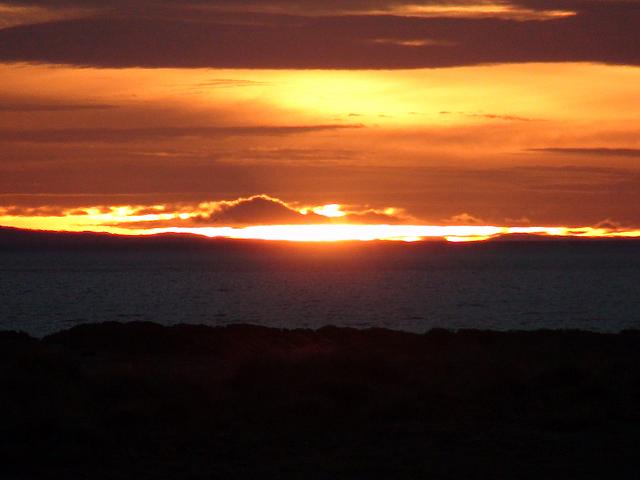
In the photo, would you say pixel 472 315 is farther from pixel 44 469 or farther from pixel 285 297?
pixel 44 469

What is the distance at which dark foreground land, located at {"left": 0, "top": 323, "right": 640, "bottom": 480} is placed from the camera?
1334 centimetres

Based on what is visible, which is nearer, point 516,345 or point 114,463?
point 114,463

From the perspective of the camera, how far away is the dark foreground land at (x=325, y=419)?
13344 mm

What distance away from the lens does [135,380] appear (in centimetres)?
1814

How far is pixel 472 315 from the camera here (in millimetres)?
70562

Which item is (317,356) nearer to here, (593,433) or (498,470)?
(593,433)

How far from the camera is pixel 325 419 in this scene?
53.3ft

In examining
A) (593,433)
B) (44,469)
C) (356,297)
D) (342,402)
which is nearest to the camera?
(44,469)

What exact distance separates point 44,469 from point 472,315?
2321 inches

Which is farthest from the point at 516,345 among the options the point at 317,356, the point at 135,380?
the point at 135,380

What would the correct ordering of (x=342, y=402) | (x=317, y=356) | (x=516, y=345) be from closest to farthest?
(x=342, y=402) < (x=317, y=356) < (x=516, y=345)

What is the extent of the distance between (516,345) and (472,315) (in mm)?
40776

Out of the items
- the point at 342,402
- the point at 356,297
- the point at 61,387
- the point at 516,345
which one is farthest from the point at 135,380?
the point at 356,297

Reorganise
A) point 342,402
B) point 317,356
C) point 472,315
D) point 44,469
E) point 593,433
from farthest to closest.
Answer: point 472,315
point 317,356
point 342,402
point 593,433
point 44,469
